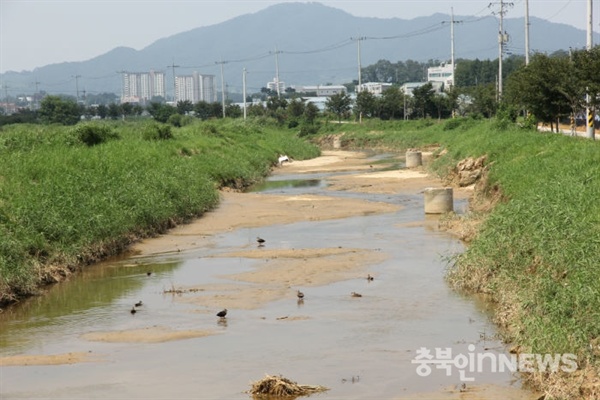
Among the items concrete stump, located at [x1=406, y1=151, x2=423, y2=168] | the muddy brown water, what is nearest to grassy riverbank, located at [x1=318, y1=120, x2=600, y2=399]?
the muddy brown water

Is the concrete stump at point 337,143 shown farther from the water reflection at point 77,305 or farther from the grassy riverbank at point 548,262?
the water reflection at point 77,305

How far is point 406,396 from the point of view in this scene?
11.4 m

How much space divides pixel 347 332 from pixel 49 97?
78972 millimetres

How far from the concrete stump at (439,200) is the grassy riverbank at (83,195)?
6.81m

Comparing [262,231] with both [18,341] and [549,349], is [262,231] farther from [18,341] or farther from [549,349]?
[549,349]

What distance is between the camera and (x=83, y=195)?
2305 centimetres

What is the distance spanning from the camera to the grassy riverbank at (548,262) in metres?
11.2

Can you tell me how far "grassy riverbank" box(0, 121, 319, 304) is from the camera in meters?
19.0

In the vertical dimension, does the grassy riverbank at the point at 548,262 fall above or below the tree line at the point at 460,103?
below

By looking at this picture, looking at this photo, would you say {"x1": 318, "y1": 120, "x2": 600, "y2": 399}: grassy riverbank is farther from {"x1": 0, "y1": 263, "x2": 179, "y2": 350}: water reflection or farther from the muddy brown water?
{"x1": 0, "y1": 263, "x2": 179, "y2": 350}: water reflection

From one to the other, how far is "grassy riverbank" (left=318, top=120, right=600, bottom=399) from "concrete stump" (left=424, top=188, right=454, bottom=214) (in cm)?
136

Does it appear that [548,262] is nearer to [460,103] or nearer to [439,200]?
[439,200]
